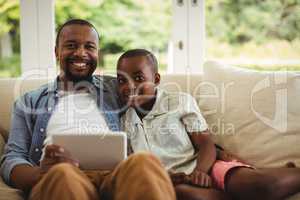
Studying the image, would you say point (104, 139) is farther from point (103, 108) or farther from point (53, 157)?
point (103, 108)

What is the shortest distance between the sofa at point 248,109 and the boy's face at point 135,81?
22 cm

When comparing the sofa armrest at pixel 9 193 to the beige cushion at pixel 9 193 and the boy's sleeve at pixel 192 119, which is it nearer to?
the beige cushion at pixel 9 193

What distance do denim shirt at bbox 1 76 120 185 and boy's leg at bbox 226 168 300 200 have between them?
526 millimetres

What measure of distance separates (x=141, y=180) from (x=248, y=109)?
0.77 metres

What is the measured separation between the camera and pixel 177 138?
163 cm

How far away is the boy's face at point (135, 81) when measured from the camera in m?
1.69

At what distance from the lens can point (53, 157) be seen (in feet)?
4.42

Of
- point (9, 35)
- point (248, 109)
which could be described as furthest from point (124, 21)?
point (248, 109)

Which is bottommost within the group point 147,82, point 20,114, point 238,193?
point 238,193

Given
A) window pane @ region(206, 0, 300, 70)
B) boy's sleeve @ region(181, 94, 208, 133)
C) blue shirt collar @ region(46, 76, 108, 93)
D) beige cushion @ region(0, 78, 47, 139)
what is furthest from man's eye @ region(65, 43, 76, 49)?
window pane @ region(206, 0, 300, 70)

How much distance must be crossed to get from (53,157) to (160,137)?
0.46 m

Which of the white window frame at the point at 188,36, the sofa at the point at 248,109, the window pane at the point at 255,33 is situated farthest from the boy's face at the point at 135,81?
the window pane at the point at 255,33

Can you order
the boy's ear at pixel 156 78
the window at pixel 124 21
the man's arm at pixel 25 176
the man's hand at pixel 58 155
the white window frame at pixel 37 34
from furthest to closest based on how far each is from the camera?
1. the window at pixel 124 21
2. the white window frame at pixel 37 34
3. the boy's ear at pixel 156 78
4. the man's arm at pixel 25 176
5. the man's hand at pixel 58 155

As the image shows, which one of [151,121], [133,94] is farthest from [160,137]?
[133,94]
